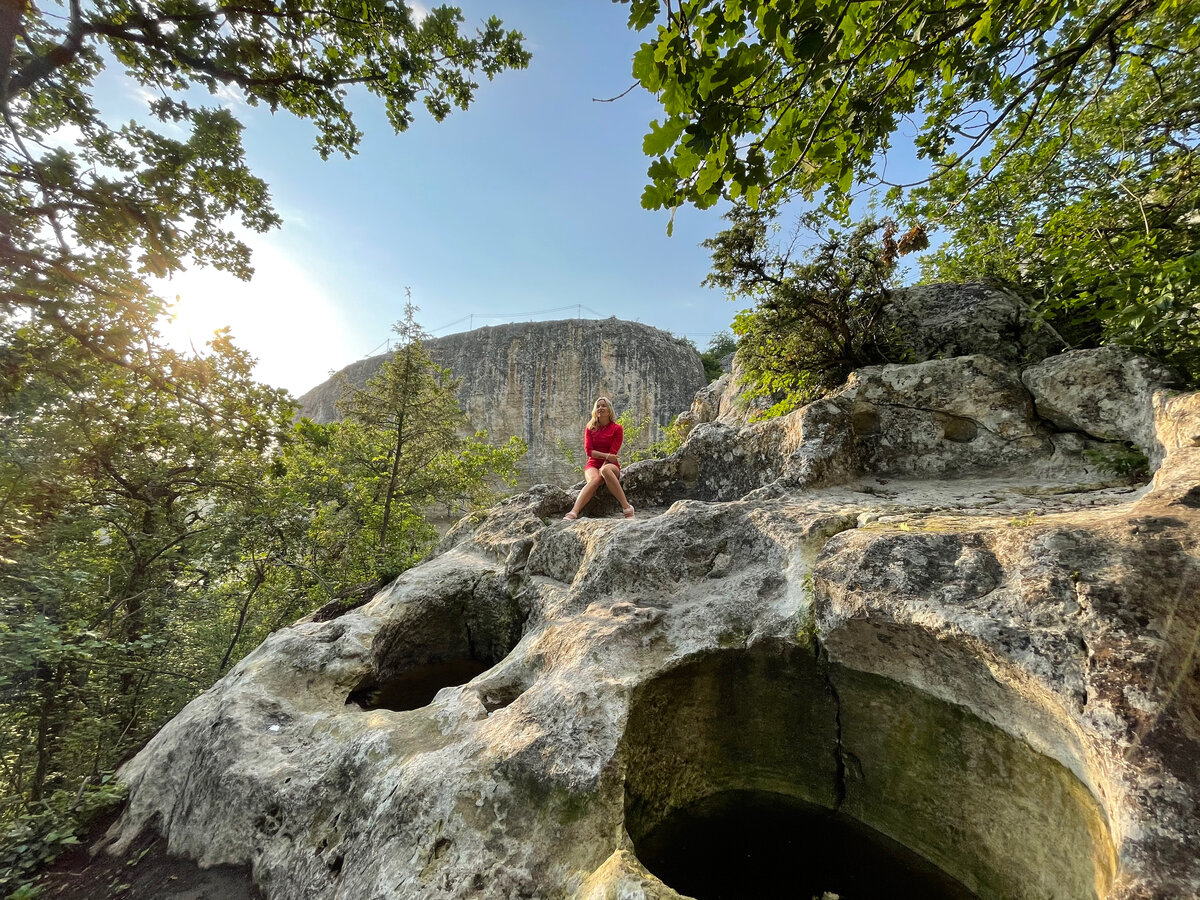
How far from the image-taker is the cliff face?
3372 centimetres

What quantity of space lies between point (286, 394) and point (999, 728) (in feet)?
32.8

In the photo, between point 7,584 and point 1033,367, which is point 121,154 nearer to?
point 7,584

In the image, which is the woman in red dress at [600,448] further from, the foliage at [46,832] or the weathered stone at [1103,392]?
the foliage at [46,832]

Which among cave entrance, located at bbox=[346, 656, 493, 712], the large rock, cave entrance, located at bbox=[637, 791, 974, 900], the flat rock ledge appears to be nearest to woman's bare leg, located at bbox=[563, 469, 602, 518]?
the flat rock ledge

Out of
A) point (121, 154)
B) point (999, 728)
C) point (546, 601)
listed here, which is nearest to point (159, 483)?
point (121, 154)

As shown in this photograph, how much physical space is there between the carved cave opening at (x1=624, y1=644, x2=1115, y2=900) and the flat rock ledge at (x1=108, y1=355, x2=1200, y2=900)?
0.06ft

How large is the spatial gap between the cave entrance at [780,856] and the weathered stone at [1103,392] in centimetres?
388

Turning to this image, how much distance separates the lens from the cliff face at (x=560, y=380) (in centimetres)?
3372

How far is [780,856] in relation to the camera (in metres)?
3.20

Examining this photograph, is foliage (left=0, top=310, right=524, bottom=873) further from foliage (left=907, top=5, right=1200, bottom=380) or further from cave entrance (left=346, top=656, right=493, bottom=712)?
foliage (left=907, top=5, right=1200, bottom=380)

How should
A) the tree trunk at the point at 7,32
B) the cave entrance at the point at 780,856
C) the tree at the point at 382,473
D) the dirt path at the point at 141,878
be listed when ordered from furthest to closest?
the tree at the point at 382,473 < the tree trunk at the point at 7,32 < the dirt path at the point at 141,878 < the cave entrance at the point at 780,856

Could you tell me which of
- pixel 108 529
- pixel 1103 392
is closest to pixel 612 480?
pixel 1103 392

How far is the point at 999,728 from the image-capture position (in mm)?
2592

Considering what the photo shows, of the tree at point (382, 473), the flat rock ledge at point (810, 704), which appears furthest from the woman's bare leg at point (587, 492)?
the tree at point (382, 473)
